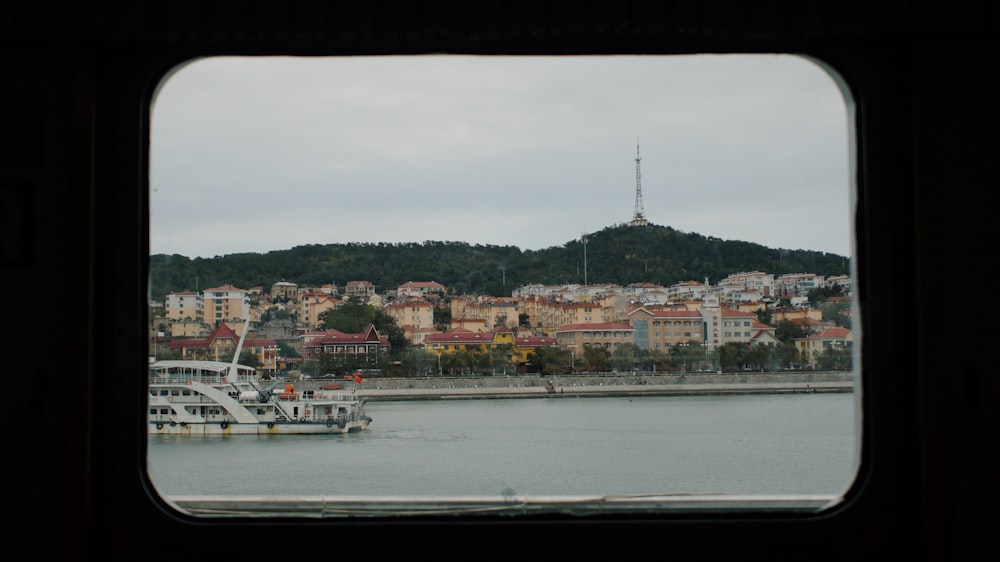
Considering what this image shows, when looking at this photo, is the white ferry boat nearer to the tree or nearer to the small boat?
the small boat

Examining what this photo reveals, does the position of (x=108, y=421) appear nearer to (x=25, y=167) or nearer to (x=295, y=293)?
(x=25, y=167)

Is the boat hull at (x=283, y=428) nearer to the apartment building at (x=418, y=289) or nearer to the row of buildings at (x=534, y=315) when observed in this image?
the row of buildings at (x=534, y=315)

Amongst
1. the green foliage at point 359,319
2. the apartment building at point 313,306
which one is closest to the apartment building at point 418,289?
the green foliage at point 359,319

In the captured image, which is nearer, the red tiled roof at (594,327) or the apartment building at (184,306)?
the apartment building at (184,306)

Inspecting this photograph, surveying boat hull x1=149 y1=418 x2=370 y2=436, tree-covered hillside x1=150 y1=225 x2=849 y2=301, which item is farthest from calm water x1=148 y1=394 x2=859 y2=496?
tree-covered hillside x1=150 y1=225 x2=849 y2=301

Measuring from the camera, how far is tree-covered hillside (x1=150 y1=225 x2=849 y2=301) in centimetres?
271

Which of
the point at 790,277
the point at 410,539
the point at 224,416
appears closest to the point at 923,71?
the point at 790,277

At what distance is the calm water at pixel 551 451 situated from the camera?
7.62ft

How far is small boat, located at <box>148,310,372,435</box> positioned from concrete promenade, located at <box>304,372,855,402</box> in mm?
202

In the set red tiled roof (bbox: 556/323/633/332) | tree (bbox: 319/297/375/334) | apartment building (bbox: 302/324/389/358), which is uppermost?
tree (bbox: 319/297/375/334)

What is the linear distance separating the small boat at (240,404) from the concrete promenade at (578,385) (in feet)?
0.66

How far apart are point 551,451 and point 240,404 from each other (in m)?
1.54

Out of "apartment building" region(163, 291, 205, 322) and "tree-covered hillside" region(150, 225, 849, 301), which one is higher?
"tree-covered hillside" region(150, 225, 849, 301)

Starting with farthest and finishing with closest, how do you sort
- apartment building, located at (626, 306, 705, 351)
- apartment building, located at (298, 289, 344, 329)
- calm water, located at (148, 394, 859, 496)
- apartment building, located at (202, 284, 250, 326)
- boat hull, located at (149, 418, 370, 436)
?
boat hull, located at (149, 418, 370, 436) < apartment building, located at (298, 289, 344, 329) < apartment building, located at (626, 306, 705, 351) < apartment building, located at (202, 284, 250, 326) < calm water, located at (148, 394, 859, 496)
